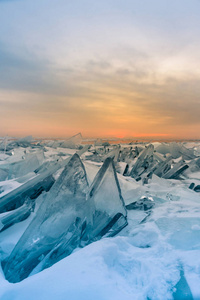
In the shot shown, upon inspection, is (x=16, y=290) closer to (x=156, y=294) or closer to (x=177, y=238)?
(x=156, y=294)

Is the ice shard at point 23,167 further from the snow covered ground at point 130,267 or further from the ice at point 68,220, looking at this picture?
the ice at point 68,220

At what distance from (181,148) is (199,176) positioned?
1865 mm

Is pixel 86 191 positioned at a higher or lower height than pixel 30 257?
higher

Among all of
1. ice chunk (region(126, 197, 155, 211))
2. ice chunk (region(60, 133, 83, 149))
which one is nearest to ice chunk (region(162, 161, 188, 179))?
ice chunk (region(126, 197, 155, 211))

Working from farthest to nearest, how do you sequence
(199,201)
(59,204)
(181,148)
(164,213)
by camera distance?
1. (181,148)
2. (199,201)
3. (164,213)
4. (59,204)

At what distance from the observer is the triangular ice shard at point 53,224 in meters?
0.80

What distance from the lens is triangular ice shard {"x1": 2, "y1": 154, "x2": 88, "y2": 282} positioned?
80 centimetres

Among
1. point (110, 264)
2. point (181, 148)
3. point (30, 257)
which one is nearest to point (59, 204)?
point (30, 257)

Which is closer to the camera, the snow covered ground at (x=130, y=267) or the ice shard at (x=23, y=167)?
the snow covered ground at (x=130, y=267)

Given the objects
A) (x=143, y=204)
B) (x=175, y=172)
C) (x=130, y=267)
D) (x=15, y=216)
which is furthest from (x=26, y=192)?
(x=175, y=172)

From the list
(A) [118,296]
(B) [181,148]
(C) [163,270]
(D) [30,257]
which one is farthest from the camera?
(B) [181,148]

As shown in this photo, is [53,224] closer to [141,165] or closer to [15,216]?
[15,216]

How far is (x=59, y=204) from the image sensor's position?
961 mm

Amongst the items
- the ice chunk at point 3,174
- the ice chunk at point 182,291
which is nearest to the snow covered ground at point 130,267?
the ice chunk at point 182,291
